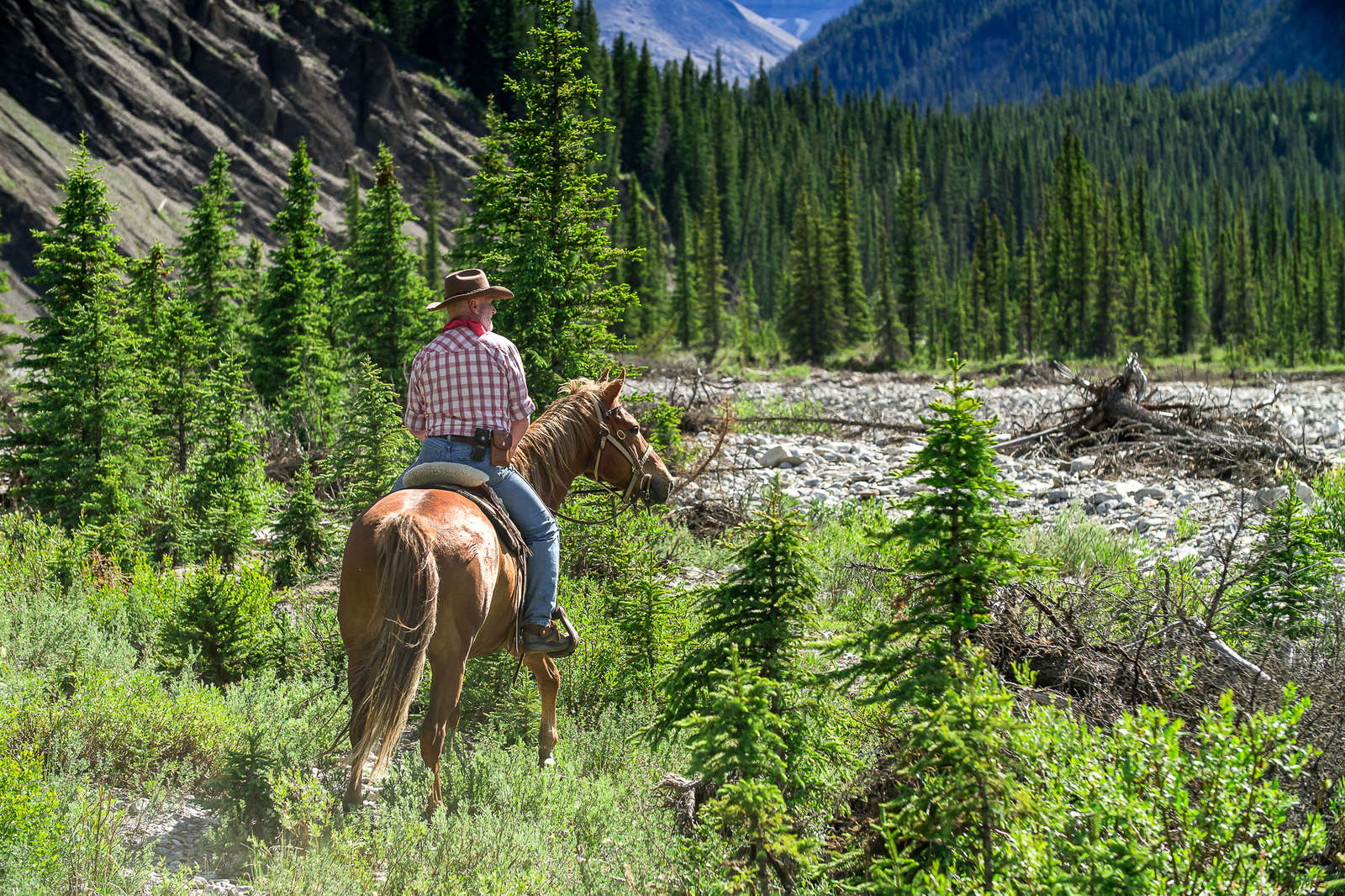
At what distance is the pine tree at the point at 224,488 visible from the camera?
942 centimetres

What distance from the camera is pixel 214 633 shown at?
682cm

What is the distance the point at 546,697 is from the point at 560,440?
179 centimetres

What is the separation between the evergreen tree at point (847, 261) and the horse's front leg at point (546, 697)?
5264 centimetres

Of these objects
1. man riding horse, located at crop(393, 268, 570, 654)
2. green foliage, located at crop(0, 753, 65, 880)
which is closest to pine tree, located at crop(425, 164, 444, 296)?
man riding horse, located at crop(393, 268, 570, 654)

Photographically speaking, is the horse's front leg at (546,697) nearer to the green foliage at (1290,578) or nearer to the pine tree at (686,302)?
the green foliage at (1290,578)

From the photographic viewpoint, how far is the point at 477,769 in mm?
5207

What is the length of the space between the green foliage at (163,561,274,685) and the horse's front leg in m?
2.63

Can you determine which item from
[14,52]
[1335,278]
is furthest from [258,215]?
[1335,278]

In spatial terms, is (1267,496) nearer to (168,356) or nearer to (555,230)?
(555,230)

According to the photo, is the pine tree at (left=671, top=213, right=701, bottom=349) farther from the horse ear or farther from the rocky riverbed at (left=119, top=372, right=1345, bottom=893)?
the horse ear

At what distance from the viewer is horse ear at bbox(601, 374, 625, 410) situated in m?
6.35

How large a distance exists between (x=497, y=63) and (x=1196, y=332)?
71.1 meters

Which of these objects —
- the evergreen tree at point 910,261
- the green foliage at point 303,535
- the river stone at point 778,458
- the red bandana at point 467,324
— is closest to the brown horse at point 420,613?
the red bandana at point 467,324

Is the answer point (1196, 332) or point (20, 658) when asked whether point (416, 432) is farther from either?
point (1196, 332)
